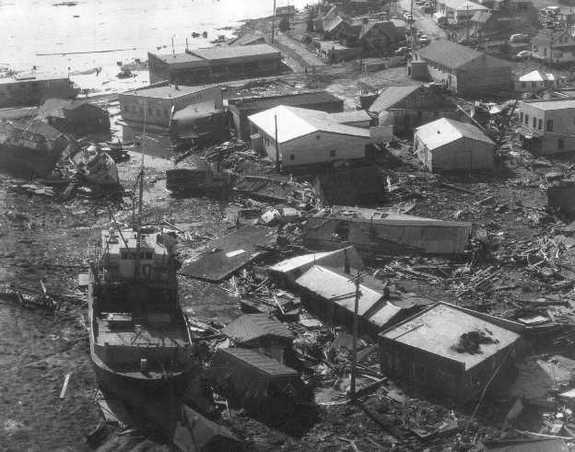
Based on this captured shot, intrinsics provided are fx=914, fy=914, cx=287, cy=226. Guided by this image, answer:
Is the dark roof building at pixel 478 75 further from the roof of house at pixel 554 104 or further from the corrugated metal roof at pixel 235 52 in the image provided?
the corrugated metal roof at pixel 235 52

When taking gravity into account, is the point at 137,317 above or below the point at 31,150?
above

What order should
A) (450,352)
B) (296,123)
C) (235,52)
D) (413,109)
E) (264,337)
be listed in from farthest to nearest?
(235,52) < (413,109) < (296,123) < (264,337) < (450,352)

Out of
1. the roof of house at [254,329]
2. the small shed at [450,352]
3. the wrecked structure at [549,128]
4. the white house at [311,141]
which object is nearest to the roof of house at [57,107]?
the white house at [311,141]

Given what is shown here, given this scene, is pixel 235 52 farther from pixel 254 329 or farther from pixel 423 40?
pixel 254 329

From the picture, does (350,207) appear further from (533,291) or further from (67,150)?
(67,150)

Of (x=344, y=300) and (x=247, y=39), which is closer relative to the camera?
(x=344, y=300)

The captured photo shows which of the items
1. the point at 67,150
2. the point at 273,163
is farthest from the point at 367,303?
the point at 67,150

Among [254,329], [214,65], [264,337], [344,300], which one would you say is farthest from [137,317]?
[214,65]

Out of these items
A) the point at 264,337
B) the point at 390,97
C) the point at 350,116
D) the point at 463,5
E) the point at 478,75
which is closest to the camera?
the point at 264,337
